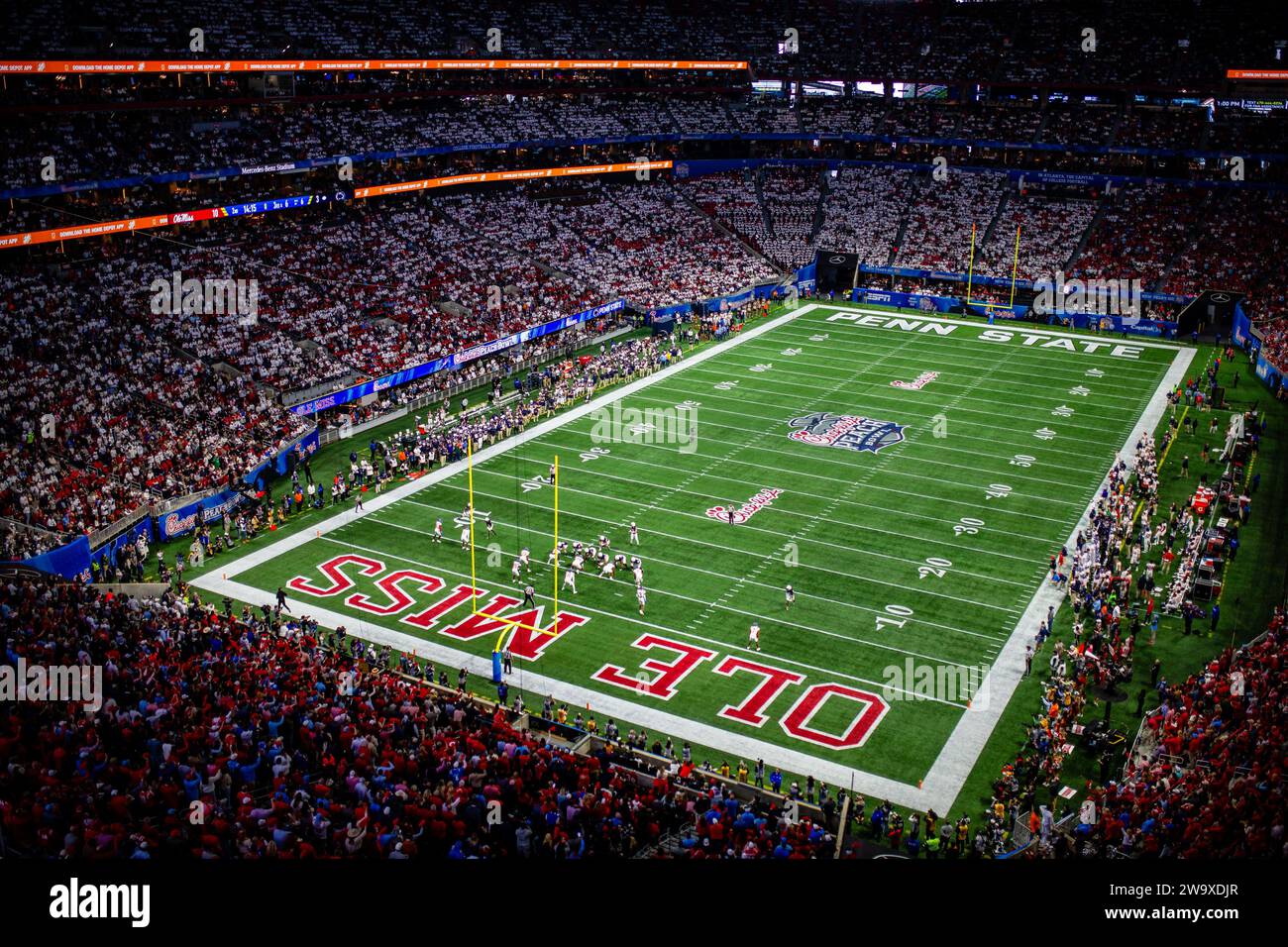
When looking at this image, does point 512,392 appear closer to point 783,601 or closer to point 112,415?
point 112,415

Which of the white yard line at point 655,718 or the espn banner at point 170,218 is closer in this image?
the white yard line at point 655,718

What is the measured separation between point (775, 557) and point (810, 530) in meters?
1.91

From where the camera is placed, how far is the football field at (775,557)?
20.6 m

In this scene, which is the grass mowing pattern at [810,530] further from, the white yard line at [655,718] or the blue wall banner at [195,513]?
the blue wall banner at [195,513]

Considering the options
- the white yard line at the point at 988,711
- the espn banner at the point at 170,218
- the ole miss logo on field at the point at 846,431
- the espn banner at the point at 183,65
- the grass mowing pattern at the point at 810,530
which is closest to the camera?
the white yard line at the point at 988,711

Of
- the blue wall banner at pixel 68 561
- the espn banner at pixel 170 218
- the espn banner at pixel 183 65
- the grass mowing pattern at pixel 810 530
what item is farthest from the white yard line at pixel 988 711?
the espn banner at pixel 183 65

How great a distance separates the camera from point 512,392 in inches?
1571

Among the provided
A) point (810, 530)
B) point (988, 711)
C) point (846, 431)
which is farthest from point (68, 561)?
point (846, 431)

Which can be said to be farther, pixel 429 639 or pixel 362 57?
pixel 362 57

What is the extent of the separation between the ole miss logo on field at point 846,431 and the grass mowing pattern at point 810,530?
56 cm

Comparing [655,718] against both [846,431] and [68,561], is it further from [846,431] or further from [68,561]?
[846,431]
